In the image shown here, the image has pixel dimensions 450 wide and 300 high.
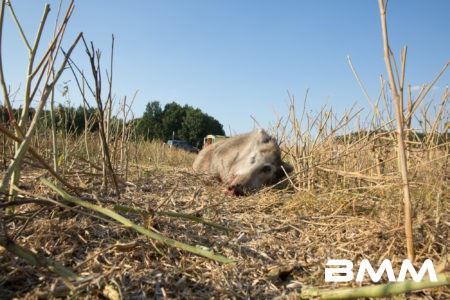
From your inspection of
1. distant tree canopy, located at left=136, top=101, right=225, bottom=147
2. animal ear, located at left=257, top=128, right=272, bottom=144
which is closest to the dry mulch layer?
animal ear, located at left=257, top=128, right=272, bottom=144

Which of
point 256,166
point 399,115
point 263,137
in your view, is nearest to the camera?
point 399,115

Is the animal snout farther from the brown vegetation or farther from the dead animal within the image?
the brown vegetation

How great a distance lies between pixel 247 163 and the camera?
192 inches

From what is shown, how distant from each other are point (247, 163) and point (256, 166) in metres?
0.26

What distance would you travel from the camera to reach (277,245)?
86.4 inches

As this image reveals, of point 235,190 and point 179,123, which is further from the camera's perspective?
point 179,123

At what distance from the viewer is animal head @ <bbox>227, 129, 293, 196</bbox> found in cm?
425

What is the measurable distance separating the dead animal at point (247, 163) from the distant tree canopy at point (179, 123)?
42298 mm

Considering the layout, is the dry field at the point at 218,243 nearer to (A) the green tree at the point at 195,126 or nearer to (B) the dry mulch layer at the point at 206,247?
(B) the dry mulch layer at the point at 206,247

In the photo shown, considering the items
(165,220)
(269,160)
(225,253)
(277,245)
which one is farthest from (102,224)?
(269,160)

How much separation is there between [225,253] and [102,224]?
0.82 metres

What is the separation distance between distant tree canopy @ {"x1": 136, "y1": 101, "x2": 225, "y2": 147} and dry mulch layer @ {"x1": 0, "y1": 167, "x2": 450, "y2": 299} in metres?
46.1

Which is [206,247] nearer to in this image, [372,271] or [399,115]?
[372,271]

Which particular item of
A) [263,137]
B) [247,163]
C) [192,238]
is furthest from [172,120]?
[192,238]
